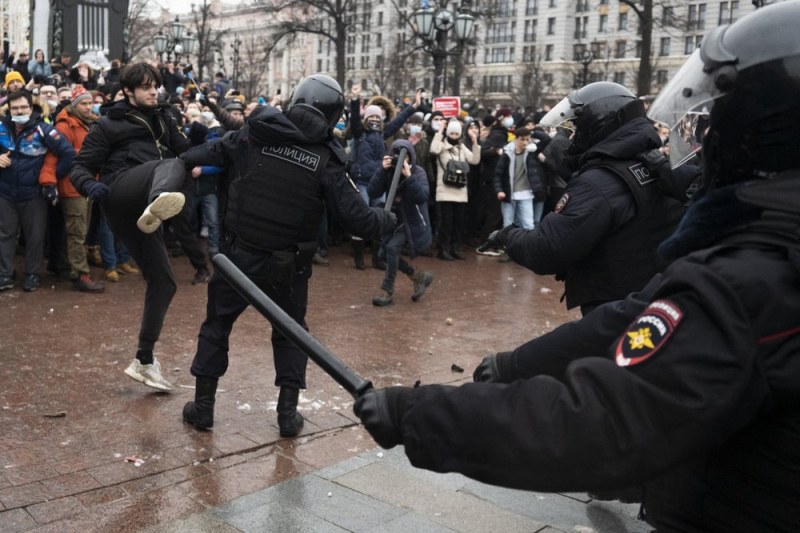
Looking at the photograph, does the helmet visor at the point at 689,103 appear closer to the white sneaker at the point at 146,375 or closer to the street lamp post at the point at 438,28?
the white sneaker at the point at 146,375

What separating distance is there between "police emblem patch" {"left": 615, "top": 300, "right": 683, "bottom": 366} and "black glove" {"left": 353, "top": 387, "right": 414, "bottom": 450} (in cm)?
45

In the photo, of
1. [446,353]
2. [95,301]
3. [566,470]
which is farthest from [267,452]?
[95,301]

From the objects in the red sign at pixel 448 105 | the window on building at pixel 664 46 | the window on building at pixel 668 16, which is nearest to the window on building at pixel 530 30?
the window on building at pixel 664 46

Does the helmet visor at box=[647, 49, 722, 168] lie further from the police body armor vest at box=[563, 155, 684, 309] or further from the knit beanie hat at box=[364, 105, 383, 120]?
the knit beanie hat at box=[364, 105, 383, 120]

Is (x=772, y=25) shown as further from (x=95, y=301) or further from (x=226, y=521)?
(x=95, y=301)

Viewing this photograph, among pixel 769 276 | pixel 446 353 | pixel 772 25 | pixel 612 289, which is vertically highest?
pixel 772 25

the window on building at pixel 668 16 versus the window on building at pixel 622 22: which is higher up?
the window on building at pixel 622 22

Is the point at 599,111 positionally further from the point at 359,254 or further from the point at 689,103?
the point at 359,254

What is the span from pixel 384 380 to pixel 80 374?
2.20 m

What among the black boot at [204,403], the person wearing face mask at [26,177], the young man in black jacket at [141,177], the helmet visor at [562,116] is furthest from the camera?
the person wearing face mask at [26,177]

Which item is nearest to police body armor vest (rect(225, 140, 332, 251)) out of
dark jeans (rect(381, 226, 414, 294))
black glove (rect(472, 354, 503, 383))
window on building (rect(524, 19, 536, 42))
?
black glove (rect(472, 354, 503, 383))

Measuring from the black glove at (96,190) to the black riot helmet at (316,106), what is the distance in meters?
1.37

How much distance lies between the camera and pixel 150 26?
5191cm

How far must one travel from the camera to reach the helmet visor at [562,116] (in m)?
4.37
